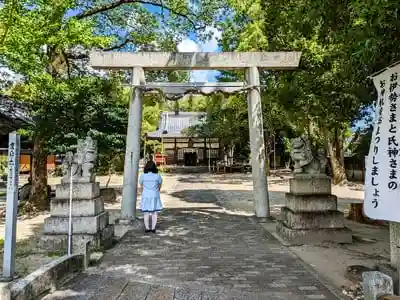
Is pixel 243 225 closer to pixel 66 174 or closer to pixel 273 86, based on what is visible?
pixel 66 174

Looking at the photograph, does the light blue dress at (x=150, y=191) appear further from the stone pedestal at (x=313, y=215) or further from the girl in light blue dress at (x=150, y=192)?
the stone pedestal at (x=313, y=215)

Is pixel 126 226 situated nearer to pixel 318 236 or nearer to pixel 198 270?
pixel 198 270

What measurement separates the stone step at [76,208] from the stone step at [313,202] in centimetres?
414

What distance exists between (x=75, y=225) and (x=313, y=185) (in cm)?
493

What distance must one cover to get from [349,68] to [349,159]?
23540mm

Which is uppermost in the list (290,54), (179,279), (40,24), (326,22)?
(40,24)

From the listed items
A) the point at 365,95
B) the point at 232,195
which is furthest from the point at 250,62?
the point at 232,195

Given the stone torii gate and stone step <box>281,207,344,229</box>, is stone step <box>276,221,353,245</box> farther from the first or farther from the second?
the stone torii gate

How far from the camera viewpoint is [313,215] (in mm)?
8031

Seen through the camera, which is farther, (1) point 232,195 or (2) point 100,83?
(1) point 232,195

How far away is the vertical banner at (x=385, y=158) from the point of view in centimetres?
452

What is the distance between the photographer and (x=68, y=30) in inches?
434

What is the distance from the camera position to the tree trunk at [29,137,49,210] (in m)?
14.6

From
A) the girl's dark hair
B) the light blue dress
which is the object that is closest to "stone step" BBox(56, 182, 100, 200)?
the light blue dress
